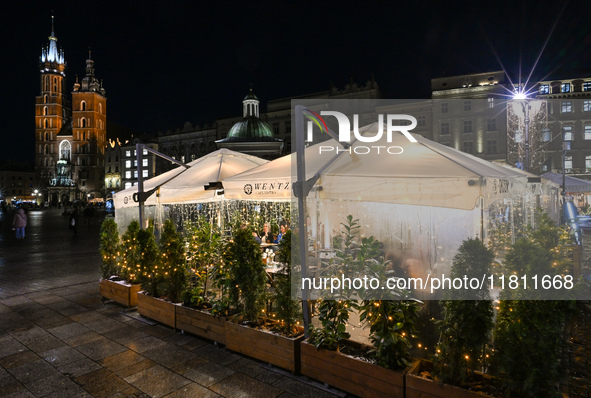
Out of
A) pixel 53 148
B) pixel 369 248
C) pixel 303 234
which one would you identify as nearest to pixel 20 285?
pixel 303 234

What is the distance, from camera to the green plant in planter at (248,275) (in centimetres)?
504

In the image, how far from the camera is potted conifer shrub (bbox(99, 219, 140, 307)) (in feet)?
23.9

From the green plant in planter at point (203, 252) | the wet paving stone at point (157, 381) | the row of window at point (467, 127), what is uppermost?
the row of window at point (467, 127)

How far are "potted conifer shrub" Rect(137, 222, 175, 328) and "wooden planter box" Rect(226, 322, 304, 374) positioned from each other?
157cm

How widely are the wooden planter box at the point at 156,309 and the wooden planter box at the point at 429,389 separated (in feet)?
12.8

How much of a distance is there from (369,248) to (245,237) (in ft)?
5.89

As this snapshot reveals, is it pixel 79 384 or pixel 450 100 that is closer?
pixel 79 384

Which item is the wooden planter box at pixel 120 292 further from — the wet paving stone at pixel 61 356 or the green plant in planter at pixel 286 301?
the green plant in planter at pixel 286 301

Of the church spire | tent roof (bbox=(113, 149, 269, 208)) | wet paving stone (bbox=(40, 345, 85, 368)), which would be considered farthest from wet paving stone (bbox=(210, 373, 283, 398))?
the church spire

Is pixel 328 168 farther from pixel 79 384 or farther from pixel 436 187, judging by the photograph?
pixel 79 384

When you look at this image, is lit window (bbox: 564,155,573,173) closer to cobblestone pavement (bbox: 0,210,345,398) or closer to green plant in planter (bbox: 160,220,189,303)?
green plant in planter (bbox: 160,220,189,303)

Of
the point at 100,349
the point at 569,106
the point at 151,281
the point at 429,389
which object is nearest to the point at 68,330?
the point at 100,349

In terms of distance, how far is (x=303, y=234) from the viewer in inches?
173

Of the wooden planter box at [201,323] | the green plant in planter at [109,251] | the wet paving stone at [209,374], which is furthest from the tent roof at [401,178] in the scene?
the green plant in planter at [109,251]
